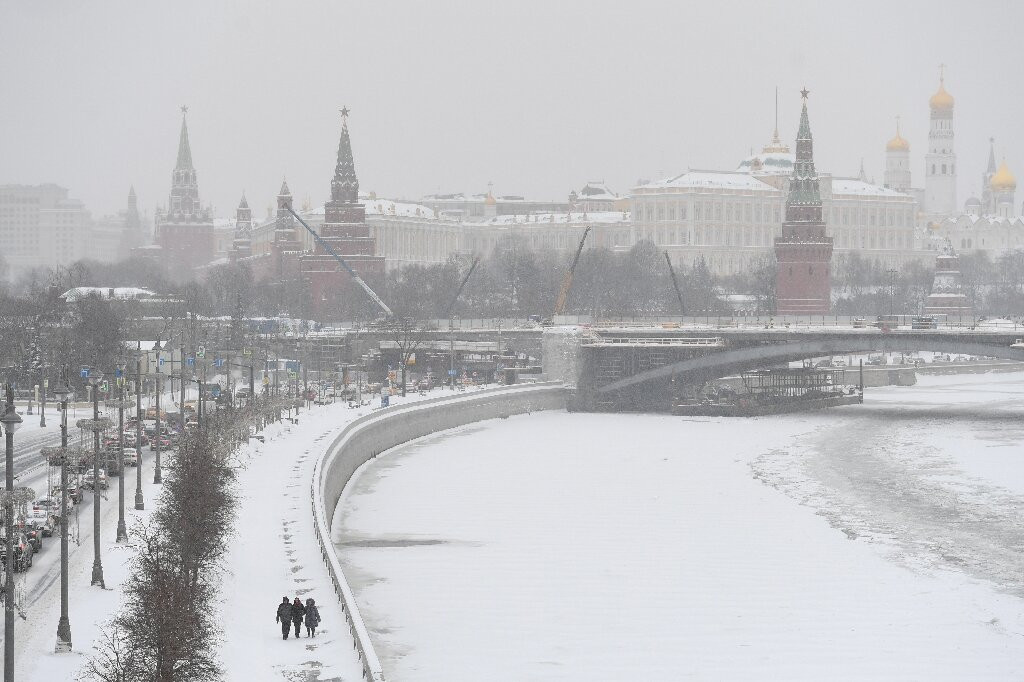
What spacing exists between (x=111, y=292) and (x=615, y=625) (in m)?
70.8

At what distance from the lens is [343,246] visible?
106250mm

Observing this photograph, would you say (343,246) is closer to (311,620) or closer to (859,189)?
(859,189)

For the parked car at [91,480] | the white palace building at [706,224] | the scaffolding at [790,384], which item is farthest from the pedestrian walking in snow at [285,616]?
the white palace building at [706,224]

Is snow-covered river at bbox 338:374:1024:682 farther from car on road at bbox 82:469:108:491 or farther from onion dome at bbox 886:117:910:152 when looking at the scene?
onion dome at bbox 886:117:910:152

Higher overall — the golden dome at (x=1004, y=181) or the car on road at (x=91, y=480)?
the golden dome at (x=1004, y=181)

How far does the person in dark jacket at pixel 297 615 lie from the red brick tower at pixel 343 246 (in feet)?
270

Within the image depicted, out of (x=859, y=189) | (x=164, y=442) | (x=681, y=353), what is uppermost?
(x=859, y=189)

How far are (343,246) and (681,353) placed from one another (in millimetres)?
43939

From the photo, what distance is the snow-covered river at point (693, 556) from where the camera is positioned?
24984 mm

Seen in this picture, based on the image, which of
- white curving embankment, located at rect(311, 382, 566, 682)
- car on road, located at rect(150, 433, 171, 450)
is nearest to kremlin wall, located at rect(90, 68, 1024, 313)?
white curving embankment, located at rect(311, 382, 566, 682)

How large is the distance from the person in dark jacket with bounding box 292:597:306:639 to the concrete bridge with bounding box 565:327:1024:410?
41.5 metres

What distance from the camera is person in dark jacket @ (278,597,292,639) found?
2178 cm

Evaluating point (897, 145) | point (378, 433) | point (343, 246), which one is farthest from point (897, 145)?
point (378, 433)

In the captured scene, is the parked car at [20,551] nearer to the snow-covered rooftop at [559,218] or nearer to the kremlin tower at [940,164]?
the snow-covered rooftop at [559,218]
